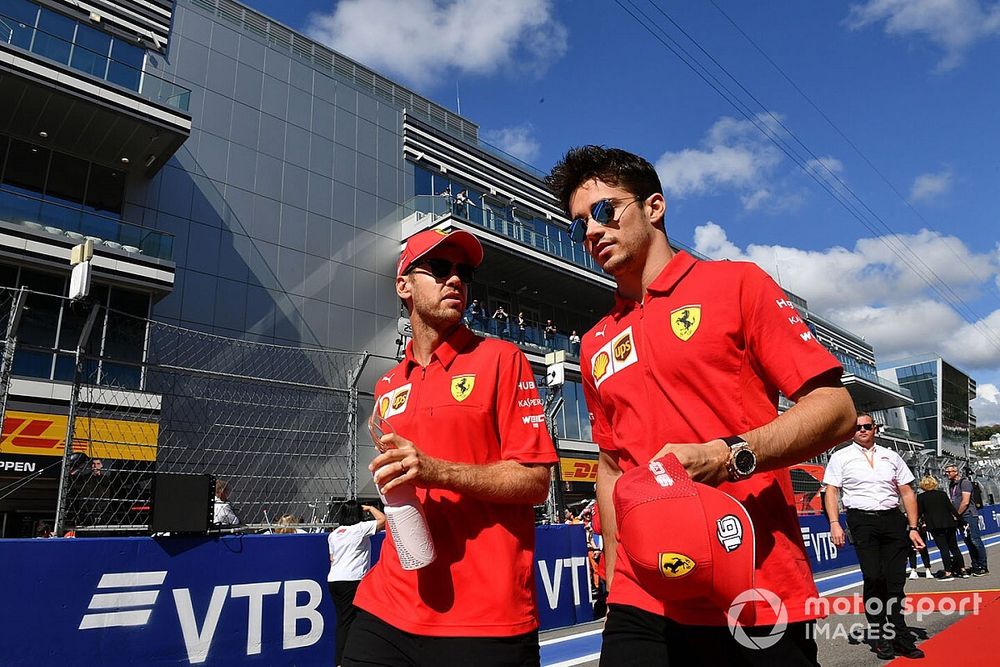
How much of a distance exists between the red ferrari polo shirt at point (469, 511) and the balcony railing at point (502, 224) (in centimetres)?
1829

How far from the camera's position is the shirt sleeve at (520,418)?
2.34 metres

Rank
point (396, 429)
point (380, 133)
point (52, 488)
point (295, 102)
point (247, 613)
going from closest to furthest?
point (396, 429) < point (247, 613) < point (52, 488) < point (295, 102) < point (380, 133)

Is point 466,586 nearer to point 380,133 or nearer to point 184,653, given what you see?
point 184,653

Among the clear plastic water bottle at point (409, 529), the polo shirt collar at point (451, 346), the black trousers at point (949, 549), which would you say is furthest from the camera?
the black trousers at point (949, 549)

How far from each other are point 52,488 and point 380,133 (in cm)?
1556

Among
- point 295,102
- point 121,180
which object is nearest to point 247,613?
point 121,180

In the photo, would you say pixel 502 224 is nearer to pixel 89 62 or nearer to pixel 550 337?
pixel 550 337

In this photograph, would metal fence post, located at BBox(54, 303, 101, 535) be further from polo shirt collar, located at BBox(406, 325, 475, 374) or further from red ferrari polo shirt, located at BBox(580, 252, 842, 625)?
red ferrari polo shirt, located at BBox(580, 252, 842, 625)

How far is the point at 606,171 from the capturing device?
92.0 inches

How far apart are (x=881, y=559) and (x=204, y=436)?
7.83 meters

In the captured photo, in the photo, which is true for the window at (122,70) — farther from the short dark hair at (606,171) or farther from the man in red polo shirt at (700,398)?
the man in red polo shirt at (700,398)

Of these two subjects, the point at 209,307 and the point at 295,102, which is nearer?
the point at 209,307

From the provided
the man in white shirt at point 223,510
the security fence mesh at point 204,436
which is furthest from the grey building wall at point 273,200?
the man in white shirt at point 223,510

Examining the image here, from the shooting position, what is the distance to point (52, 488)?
13.1 metres
